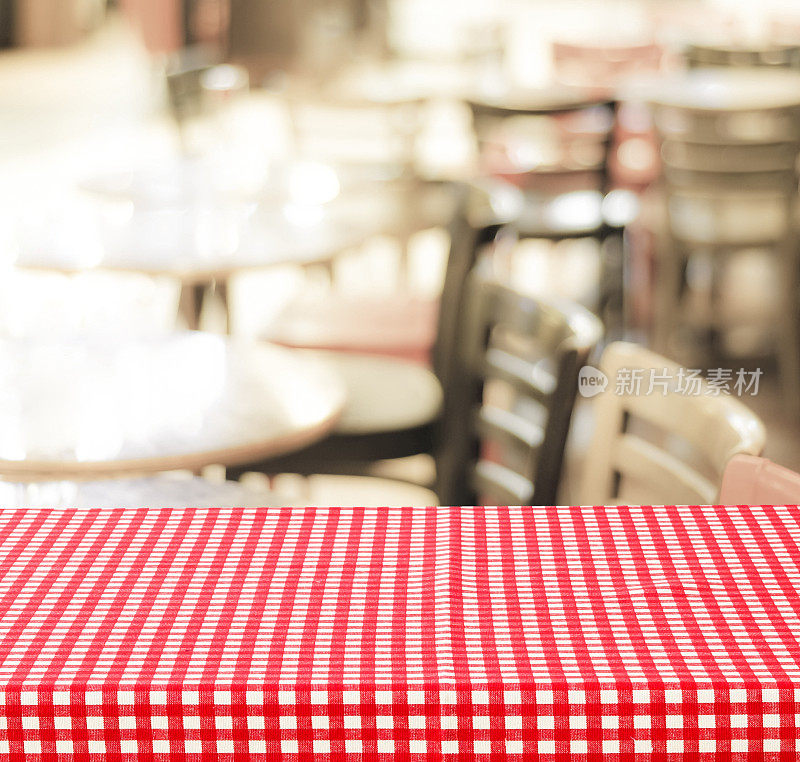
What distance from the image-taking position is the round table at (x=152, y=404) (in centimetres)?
154

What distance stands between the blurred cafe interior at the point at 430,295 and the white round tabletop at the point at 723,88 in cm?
3

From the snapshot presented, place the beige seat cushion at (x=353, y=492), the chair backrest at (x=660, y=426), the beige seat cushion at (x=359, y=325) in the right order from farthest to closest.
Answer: the beige seat cushion at (x=353, y=492), the beige seat cushion at (x=359, y=325), the chair backrest at (x=660, y=426)

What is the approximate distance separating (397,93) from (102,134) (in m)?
3.43

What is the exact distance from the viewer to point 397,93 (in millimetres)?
5082

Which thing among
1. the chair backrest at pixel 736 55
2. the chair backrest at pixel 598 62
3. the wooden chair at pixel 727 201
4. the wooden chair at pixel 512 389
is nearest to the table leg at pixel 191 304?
the wooden chair at pixel 512 389

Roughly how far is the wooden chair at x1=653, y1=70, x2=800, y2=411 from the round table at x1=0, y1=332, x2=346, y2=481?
2.21m

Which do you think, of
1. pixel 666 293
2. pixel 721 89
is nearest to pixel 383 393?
pixel 666 293

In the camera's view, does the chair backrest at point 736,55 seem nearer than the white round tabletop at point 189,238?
No

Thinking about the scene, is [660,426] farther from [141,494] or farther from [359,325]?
[359,325]

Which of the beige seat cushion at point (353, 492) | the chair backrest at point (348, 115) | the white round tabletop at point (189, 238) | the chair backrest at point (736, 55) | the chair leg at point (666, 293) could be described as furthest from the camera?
the chair backrest at point (736, 55)

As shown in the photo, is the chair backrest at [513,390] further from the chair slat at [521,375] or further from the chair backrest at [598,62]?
the chair backrest at [598,62]

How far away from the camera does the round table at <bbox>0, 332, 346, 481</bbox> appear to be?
5.07 ft

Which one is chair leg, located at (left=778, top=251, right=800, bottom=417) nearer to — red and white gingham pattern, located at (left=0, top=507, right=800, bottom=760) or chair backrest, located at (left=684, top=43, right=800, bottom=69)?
chair backrest, located at (left=684, top=43, right=800, bottom=69)

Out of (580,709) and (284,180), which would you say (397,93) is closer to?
(284,180)
